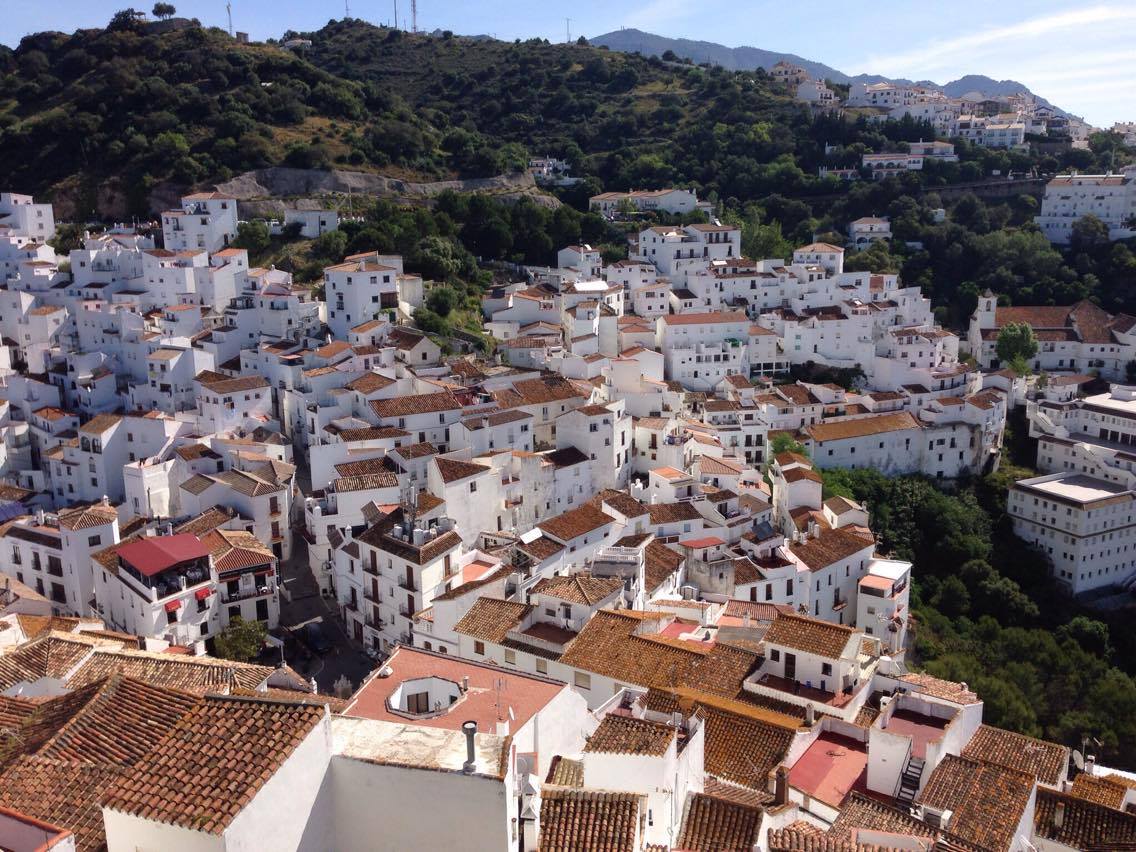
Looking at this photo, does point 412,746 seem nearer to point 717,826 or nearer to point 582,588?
point 717,826

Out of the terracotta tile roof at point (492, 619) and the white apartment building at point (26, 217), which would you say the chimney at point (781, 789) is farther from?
the white apartment building at point (26, 217)

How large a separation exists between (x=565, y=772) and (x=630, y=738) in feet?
3.06

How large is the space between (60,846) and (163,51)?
250 feet

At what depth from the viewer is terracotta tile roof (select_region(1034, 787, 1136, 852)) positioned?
14938mm

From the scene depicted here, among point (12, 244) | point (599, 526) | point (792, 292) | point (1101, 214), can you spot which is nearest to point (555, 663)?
point (599, 526)

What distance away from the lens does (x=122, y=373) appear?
132 ft

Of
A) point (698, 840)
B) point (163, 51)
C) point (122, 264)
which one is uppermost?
point (163, 51)

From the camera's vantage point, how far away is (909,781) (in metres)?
15.4

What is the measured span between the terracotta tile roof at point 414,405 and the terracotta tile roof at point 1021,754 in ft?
68.3

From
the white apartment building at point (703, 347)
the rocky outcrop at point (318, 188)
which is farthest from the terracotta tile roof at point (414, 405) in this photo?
the rocky outcrop at point (318, 188)

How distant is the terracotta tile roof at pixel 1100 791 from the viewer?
1681cm

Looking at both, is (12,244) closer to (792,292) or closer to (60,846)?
(792,292)

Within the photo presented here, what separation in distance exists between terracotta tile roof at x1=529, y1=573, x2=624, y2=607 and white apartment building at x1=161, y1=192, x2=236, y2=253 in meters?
34.3

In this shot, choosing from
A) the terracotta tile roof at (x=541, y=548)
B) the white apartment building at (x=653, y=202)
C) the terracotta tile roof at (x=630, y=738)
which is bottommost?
the terracotta tile roof at (x=541, y=548)
